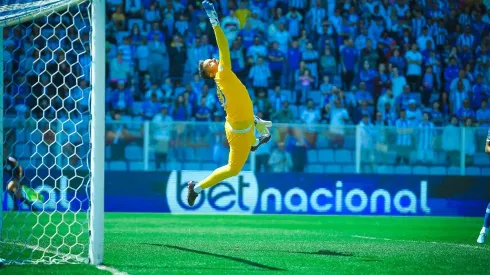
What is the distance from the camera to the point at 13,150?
1745cm

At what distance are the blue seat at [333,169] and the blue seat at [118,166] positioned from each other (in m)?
4.82

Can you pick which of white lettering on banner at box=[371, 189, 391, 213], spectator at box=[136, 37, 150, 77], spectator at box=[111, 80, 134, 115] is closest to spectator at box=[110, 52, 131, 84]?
spectator at box=[136, 37, 150, 77]

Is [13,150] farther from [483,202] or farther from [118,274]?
[483,202]

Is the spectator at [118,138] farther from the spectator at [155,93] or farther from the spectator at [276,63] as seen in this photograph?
the spectator at [276,63]

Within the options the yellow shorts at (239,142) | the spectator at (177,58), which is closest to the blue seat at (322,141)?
the spectator at (177,58)

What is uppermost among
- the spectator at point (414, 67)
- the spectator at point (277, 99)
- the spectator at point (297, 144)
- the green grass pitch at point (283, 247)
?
the spectator at point (414, 67)

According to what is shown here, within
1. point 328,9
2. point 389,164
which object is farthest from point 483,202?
point 328,9

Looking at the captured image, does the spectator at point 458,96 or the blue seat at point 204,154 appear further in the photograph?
the spectator at point 458,96

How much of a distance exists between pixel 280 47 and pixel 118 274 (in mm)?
15998

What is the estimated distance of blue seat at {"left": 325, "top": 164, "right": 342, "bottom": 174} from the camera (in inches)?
791

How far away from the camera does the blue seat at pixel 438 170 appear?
66.7 feet

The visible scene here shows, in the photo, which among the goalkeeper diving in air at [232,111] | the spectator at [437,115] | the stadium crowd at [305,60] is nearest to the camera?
the goalkeeper diving in air at [232,111]

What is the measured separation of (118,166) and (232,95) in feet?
27.7

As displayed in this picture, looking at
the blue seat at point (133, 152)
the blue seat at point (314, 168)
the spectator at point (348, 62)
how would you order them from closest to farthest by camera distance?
1. the blue seat at point (133, 152)
2. the blue seat at point (314, 168)
3. the spectator at point (348, 62)
